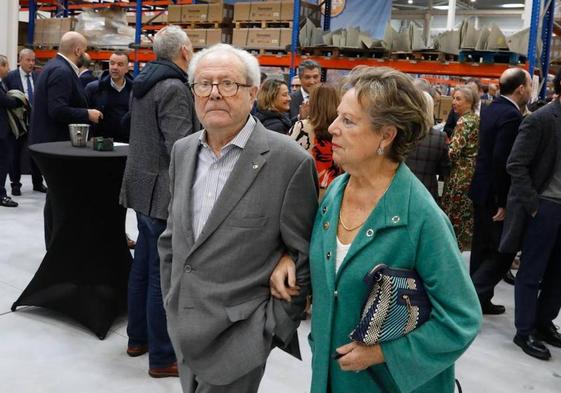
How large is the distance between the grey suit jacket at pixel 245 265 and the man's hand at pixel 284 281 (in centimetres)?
2

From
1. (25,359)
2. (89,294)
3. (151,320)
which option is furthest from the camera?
(89,294)

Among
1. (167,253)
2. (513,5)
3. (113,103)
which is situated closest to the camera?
(167,253)

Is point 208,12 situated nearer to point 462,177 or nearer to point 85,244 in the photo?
point 462,177

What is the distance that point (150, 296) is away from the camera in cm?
281

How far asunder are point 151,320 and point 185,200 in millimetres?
1302

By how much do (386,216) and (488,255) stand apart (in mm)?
3062

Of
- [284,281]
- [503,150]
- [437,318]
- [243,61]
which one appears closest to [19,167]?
[503,150]

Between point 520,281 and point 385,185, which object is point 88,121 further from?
point 385,185

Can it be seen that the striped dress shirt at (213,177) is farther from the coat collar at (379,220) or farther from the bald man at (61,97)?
the bald man at (61,97)

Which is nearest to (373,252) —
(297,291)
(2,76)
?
(297,291)

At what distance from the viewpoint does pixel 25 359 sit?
311 centimetres

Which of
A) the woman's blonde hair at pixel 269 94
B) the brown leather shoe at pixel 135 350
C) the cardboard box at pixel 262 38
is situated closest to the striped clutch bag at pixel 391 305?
the brown leather shoe at pixel 135 350

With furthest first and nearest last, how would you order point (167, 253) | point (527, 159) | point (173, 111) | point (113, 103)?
point (113, 103), point (527, 159), point (173, 111), point (167, 253)

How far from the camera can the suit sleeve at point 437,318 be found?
1.37 m
